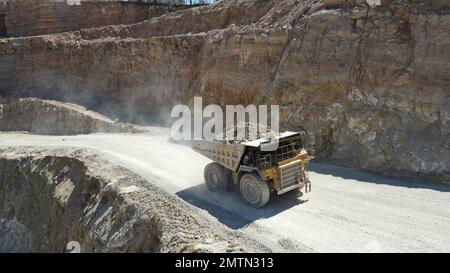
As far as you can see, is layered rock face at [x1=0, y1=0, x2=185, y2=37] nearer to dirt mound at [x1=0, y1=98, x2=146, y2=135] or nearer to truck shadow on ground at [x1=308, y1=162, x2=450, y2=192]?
dirt mound at [x1=0, y1=98, x2=146, y2=135]

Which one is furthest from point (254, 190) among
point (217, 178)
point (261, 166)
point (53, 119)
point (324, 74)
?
point (53, 119)

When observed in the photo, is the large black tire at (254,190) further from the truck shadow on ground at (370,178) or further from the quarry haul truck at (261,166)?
the truck shadow on ground at (370,178)

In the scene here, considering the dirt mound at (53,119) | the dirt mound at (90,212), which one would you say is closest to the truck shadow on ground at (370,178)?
the dirt mound at (90,212)

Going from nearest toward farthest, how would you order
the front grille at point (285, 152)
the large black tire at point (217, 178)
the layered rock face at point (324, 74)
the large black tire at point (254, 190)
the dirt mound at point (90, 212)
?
the dirt mound at point (90, 212) → the large black tire at point (254, 190) → the front grille at point (285, 152) → the large black tire at point (217, 178) → the layered rock face at point (324, 74)

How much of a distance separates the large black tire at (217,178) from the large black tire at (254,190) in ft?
2.15

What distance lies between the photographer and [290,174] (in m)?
10.7

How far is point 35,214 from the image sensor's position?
15.2m

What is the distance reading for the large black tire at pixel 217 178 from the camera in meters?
11.4

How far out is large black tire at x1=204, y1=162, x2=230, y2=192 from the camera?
11422mm

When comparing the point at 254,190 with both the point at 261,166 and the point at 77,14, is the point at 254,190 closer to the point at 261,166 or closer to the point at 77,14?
the point at 261,166

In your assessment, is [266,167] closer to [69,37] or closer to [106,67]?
[106,67]

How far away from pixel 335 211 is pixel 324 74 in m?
6.90

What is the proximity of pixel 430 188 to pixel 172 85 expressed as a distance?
611 inches

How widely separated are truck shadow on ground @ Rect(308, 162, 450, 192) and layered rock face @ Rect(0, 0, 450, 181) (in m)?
0.36
